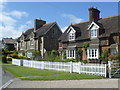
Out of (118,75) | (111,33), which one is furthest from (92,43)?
(118,75)

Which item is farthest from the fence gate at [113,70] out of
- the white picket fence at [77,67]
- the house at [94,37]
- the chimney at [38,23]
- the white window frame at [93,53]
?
the chimney at [38,23]

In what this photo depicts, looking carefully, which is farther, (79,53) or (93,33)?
(79,53)

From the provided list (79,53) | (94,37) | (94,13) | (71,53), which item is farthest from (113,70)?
(94,13)

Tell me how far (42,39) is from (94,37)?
16312 millimetres

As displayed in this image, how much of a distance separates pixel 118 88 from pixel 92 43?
18437mm

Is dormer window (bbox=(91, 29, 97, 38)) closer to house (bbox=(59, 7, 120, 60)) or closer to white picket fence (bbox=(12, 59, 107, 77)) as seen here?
house (bbox=(59, 7, 120, 60))

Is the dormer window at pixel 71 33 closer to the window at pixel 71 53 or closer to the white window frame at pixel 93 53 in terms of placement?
the window at pixel 71 53

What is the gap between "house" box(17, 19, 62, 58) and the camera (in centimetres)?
3847

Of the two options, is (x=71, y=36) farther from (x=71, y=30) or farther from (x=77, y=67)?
(x=77, y=67)

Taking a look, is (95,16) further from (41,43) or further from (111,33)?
(41,43)

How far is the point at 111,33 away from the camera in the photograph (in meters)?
23.5

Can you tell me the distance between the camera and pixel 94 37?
1018 inches

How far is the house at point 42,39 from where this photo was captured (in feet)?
126

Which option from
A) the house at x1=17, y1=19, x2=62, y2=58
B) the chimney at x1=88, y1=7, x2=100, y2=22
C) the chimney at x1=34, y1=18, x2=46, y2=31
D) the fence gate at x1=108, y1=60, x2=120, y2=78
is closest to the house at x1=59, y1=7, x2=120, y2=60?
the chimney at x1=88, y1=7, x2=100, y2=22
